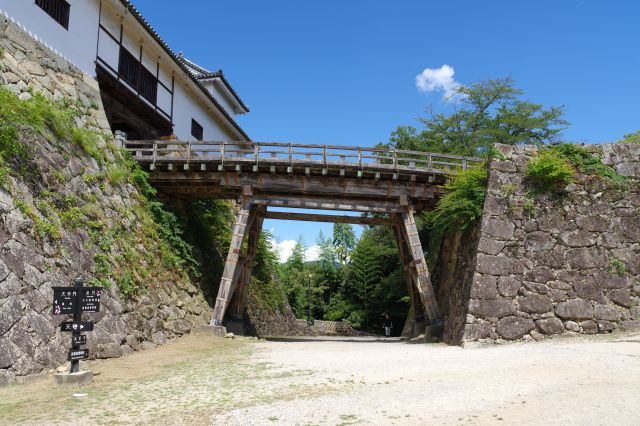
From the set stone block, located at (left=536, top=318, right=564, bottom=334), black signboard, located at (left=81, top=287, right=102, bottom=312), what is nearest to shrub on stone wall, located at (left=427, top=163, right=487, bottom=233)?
stone block, located at (left=536, top=318, right=564, bottom=334)

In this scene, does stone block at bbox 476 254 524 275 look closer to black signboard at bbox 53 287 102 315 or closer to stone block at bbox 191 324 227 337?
stone block at bbox 191 324 227 337

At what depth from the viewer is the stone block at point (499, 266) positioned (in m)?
14.3

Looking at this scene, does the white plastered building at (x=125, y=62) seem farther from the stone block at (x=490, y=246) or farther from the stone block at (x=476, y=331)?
the stone block at (x=476, y=331)

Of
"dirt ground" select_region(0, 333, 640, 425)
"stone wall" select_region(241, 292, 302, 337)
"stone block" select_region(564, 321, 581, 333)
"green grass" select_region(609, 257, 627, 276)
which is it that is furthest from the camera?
"stone wall" select_region(241, 292, 302, 337)

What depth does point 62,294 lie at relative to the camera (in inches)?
364

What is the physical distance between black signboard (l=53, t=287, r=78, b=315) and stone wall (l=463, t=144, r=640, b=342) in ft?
34.4

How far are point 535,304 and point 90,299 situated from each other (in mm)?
11976

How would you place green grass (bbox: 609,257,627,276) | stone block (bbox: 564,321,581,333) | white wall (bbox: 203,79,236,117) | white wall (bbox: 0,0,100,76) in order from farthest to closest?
white wall (bbox: 203,79,236,117), white wall (bbox: 0,0,100,76), green grass (bbox: 609,257,627,276), stone block (bbox: 564,321,581,333)

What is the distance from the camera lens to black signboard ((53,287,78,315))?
911cm

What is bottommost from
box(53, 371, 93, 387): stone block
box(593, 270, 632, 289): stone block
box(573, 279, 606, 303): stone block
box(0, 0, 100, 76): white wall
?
box(53, 371, 93, 387): stone block

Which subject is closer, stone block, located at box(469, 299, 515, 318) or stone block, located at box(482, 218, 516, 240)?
stone block, located at box(469, 299, 515, 318)

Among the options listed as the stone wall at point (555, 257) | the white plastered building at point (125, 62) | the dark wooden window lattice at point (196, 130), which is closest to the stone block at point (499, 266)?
the stone wall at point (555, 257)

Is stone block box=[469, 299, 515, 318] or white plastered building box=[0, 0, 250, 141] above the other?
white plastered building box=[0, 0, 250, 141]

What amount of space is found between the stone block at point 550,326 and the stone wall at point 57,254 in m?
11.5
